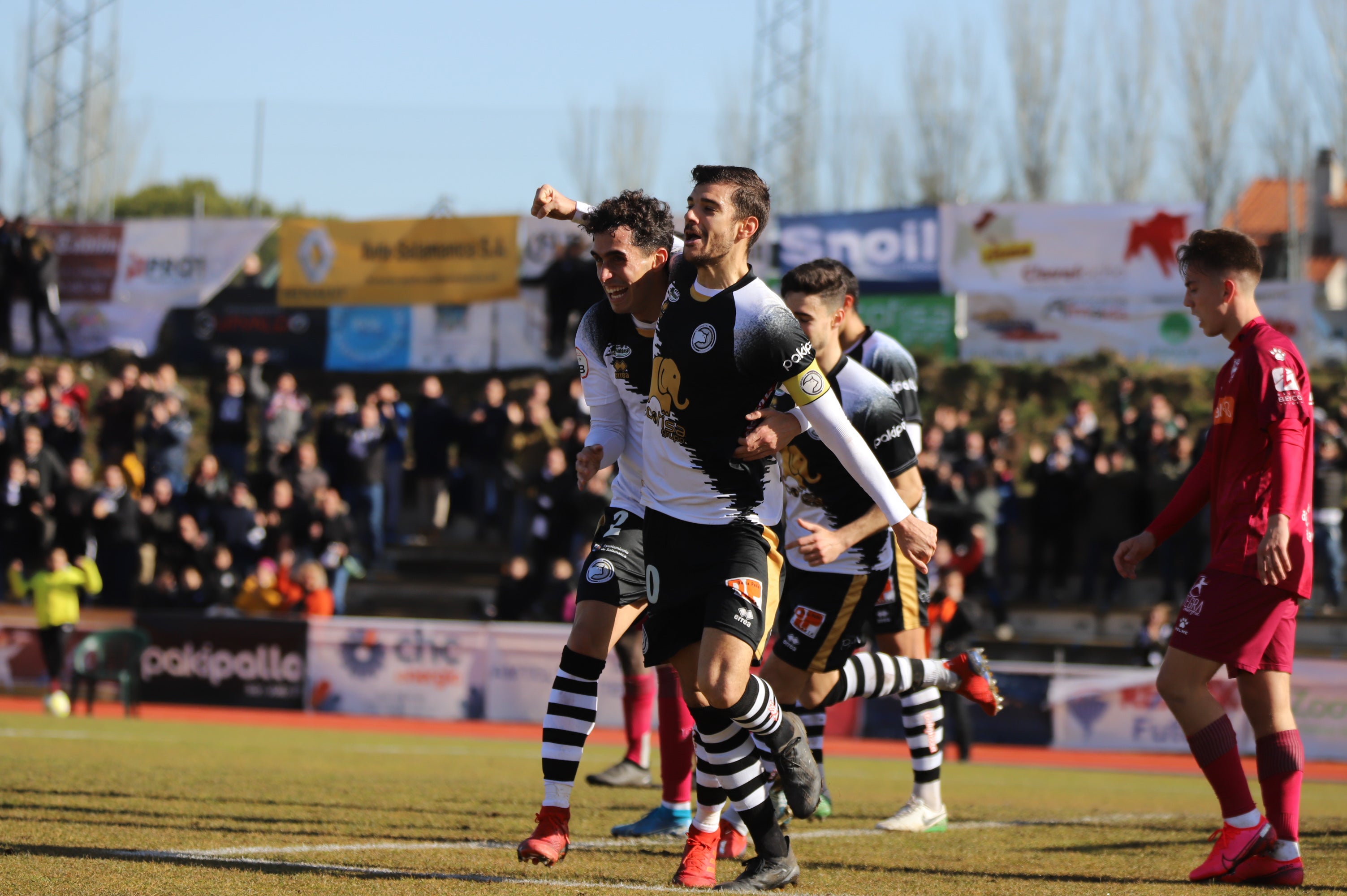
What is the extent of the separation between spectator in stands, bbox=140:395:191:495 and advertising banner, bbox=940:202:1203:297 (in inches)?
465

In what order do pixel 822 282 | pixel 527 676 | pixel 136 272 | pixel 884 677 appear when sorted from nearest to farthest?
1. pixel 822 282
2. pixel 884 677
3. pixel 527 676
4. pixel 136 272

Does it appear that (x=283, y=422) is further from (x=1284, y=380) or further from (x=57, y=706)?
(x=1284, y=380)

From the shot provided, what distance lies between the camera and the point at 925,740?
7.18 meters

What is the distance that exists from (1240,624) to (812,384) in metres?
1.92

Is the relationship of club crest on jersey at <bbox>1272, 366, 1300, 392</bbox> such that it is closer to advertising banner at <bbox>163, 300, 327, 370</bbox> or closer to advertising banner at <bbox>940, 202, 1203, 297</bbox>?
advertising banner at <bbox>940, 202, 1203, 297</bbox>

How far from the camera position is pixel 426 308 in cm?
2394

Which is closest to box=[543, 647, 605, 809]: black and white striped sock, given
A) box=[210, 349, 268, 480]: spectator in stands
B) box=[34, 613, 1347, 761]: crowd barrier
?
box=[34, 613, 1347, 761]: crowd barrier

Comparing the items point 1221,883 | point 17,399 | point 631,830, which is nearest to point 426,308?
point 17,399

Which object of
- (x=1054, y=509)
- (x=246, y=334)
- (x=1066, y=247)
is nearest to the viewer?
(x=1054, y=509)

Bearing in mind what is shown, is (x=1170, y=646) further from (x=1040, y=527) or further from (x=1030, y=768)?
(x=1040, y=527)

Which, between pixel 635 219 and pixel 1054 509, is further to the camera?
pixel 1054 509

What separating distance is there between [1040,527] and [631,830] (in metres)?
13.1

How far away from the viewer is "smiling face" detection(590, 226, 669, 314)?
213 inches

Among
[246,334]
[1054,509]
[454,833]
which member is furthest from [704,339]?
[246,334]
